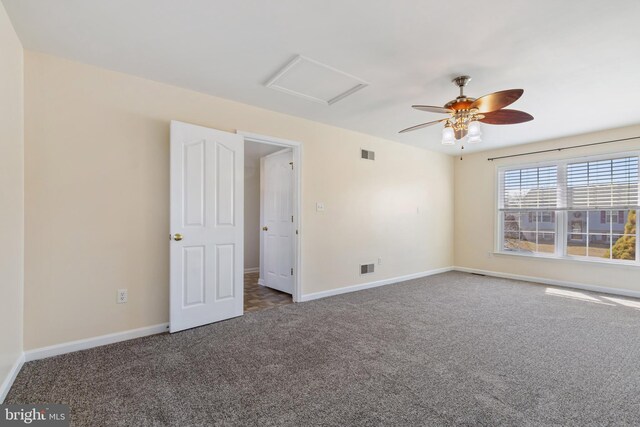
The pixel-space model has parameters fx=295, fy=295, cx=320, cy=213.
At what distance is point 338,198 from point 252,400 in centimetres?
299

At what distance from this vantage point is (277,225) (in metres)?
4.56

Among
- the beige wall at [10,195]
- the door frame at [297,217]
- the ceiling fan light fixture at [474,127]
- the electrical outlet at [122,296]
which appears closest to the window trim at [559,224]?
the ceiling fan light fixture at [474,127]

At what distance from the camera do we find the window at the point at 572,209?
432 cm

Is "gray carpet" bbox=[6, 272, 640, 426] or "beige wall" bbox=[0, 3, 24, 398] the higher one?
"beige wall" bbox=[0, 3, 24, 398]

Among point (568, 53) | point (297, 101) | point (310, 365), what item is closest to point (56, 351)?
point (310, 365)

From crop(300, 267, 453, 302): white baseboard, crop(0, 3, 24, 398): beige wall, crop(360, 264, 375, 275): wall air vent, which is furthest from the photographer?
crop(360, 264, 375, 275): wall air vent

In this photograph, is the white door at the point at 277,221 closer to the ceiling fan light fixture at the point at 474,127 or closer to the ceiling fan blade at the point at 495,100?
the ceiling fan light fixture at the point at 474,127

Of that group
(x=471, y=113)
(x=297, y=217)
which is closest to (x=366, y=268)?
(x=297, y=217)

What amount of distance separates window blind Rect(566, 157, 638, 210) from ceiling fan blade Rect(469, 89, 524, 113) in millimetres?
3417

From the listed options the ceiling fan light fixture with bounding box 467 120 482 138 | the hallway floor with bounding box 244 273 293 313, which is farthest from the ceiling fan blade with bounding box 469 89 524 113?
the hallway floor with bounding box 244 273 293 313

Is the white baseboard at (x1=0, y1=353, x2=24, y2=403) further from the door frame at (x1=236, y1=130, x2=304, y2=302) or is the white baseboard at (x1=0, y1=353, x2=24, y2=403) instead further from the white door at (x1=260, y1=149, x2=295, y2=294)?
the white door at (x1=260, y1=149, x2=295, y2=294)

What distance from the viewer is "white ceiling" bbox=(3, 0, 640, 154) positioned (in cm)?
188

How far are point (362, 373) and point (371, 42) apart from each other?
246 centimetres

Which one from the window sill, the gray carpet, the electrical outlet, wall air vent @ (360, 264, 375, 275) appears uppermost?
the window sill
